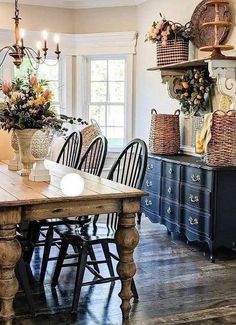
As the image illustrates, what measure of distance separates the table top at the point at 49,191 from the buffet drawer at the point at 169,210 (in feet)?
4.36

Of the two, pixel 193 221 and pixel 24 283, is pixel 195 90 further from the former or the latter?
pixel 24 283

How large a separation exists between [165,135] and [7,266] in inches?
108

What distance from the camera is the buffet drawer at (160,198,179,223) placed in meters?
4.36

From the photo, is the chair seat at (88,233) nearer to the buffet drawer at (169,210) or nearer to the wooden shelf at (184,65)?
the buffet drawer at (169,210)

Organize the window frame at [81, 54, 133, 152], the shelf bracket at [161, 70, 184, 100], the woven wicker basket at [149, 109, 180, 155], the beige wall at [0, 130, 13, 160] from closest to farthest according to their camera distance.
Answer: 1. the beige wall at [0, 130, 13, 160]
2. the woven wicker basket at [149, 109, 180, 155]
3. the shelf bracket at [161, 70, 184, 100]
4. the window frame at [81, 54, 133, 152]

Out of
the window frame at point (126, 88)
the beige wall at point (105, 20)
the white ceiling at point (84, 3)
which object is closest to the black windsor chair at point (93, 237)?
the window frame at point (126, 88)

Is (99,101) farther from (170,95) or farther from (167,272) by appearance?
(167,272)

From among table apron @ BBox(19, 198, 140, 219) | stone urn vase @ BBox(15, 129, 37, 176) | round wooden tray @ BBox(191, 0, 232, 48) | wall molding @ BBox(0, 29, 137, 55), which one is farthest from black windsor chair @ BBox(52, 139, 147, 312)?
wall molding @ BBox(0, 29, 137, 55)

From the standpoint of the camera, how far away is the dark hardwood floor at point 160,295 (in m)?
2.79

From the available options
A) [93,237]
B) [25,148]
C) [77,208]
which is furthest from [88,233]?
[25,148]

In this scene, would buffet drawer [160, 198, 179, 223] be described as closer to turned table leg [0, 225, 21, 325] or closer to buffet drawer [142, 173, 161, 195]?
buffet drawer [142, 173, 161, 195]

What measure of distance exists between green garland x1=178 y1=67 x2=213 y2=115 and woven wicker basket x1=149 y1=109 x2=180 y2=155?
0.67ft

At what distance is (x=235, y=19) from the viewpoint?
424 centimetres

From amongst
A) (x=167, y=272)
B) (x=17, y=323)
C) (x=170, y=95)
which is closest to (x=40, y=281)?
(x=17, y=323)
